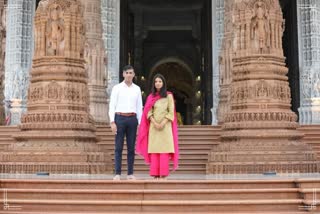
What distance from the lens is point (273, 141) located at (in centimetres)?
1032

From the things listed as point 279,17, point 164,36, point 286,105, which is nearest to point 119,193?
point 286,105

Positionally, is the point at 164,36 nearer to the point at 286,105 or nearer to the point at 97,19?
the point at 97,19

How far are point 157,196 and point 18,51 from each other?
15.9m

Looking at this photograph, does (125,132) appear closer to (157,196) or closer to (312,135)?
(157,196)

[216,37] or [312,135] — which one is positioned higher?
[216,37]

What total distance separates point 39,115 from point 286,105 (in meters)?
4.73

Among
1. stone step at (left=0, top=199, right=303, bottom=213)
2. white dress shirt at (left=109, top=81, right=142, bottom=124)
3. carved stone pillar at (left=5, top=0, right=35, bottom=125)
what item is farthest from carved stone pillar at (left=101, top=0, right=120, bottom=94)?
stone step at (left=0, top=199, right=303, bottom=213)

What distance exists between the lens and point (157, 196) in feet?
22.2

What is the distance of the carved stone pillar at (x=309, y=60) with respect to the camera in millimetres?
21047

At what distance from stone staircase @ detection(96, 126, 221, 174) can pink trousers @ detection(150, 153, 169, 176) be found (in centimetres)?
324

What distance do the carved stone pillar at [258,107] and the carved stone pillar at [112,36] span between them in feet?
32.6

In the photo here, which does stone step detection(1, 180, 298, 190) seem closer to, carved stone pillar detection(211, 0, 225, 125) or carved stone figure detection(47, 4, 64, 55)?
carved stone figure detection(47, 4, 64, 55)

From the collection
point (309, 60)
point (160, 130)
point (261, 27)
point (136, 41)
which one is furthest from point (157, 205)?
point (136, 41)

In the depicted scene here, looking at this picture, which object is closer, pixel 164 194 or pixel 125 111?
pixel 164 194
